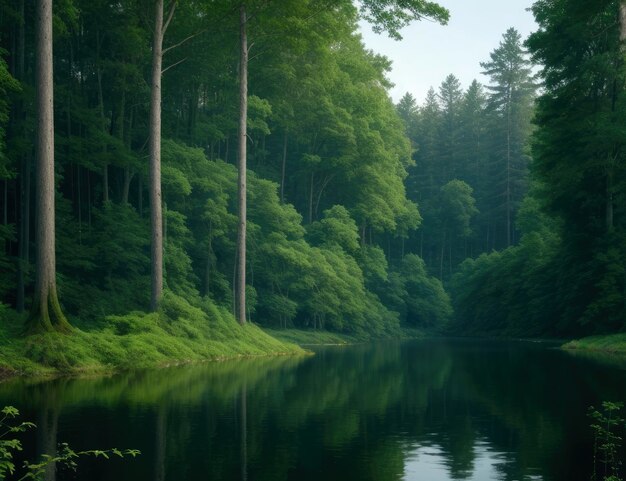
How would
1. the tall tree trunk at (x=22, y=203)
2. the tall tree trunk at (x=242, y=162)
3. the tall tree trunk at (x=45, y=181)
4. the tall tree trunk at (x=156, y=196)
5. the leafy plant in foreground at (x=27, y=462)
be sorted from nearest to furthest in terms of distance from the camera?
the leafy plant in foreground at (x=27, y=462), the tall tree trunk at (x=45, y=181), the tall tree trunk at (x=156, y=196), the tall tree trunk at (x=22, y=203), the tall tree trunk at (x=242, y=162)

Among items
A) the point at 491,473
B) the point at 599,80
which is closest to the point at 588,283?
the point at 599,80

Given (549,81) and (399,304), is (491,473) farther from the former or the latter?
(399,304)

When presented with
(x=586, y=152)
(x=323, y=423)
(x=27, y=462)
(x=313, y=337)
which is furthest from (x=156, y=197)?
(x=313, y=337)

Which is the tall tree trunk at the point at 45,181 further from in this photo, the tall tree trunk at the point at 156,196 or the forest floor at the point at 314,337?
the forest floor at the point at 314,337

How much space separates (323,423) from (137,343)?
1172cm

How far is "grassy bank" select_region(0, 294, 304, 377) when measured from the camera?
18391 mm

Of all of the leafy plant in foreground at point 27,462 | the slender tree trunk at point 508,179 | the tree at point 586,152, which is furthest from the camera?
the slender tree trunk at point 508,179

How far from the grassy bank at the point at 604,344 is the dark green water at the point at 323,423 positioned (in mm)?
10171

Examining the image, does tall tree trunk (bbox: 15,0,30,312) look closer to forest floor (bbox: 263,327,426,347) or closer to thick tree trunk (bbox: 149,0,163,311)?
thick tree trunk (bbox: 149,0,163,311)

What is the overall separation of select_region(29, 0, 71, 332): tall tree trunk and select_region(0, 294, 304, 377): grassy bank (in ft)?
2.59

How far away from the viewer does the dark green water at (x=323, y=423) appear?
8578mm

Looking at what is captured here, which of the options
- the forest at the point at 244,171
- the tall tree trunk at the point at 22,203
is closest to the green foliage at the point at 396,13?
the forest at the point at 244,171

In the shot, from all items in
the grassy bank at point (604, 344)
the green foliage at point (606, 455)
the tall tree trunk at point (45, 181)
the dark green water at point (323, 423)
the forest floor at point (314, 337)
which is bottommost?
the forest floor at point (314, 337)

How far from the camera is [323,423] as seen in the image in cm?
1190
